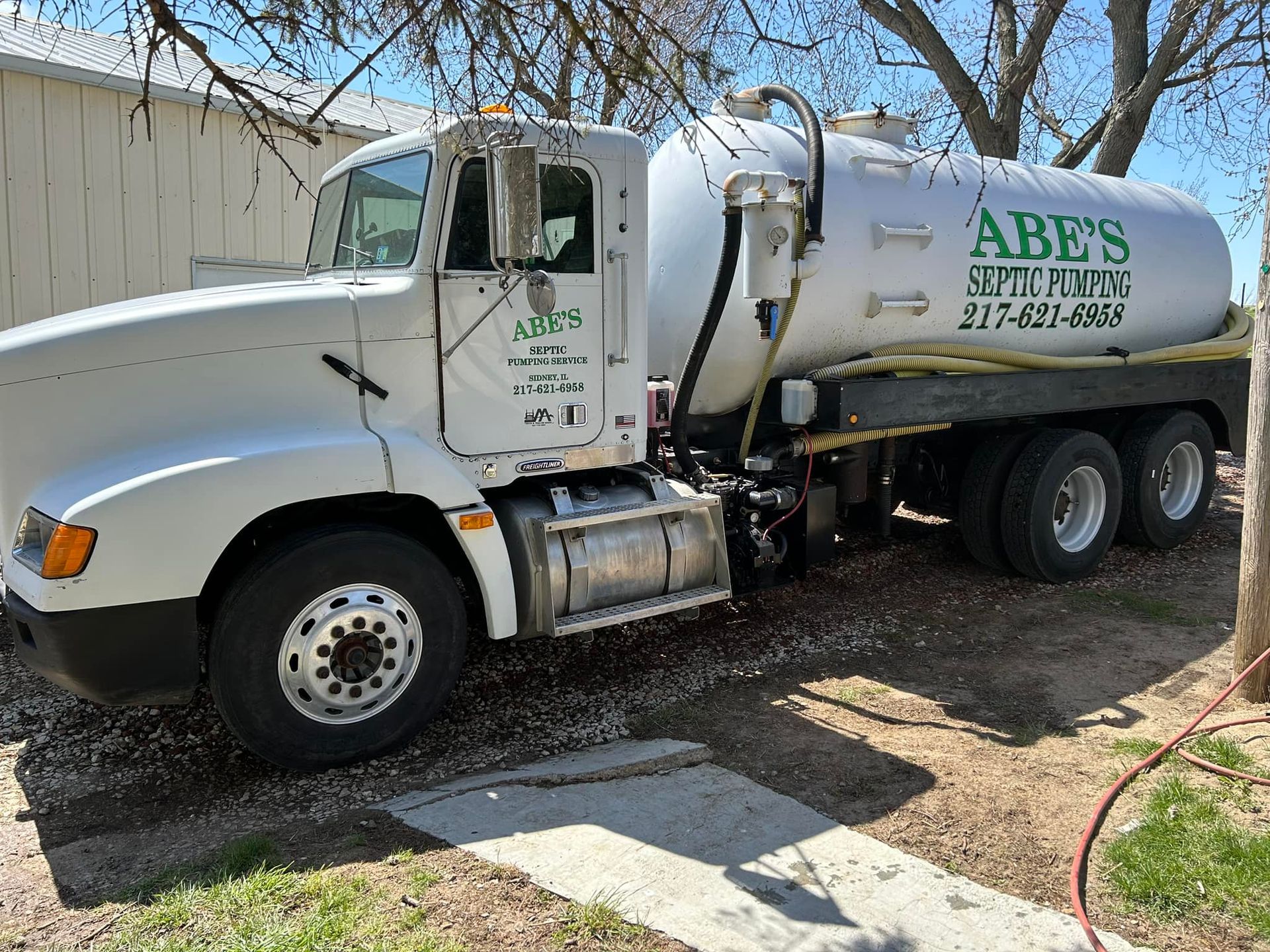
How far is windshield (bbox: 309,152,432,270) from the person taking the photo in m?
4.56

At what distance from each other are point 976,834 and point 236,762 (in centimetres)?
301

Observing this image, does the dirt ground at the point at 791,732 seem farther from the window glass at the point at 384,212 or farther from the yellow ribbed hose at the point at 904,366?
the window glass at the point at 384,212

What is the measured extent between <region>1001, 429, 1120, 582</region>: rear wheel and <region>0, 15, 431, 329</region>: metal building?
6.12 m

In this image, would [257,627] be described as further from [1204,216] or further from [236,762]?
[1204,216]

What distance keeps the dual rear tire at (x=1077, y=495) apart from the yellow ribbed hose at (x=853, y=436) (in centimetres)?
77

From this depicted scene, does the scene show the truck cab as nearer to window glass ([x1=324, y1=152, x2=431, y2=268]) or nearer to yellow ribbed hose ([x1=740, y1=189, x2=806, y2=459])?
window glass ([x1=324, y1=152, x2=431, y2=268])

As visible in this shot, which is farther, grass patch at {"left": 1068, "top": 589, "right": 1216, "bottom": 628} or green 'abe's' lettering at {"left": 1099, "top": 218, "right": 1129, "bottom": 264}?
green 'abe's' lettering at {"left": 1099, "top": 218, "right": 1129, "bottom": 264}

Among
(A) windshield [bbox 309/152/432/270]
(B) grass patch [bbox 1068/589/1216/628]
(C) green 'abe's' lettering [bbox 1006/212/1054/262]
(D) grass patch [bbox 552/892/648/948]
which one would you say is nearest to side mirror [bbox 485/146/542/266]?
(A) windshield [bbox 309/152/432/270]

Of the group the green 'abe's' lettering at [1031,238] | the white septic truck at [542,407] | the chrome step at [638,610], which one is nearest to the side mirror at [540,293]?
the white septic truck at [542,407]

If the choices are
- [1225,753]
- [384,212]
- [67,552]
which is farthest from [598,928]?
[384,212]

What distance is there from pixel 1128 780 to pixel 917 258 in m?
3.42

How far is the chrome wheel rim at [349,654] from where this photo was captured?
4102 mm

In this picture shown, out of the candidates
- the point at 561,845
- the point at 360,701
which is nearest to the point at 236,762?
the point at 360,701

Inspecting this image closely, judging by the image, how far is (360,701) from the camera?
426 cm
